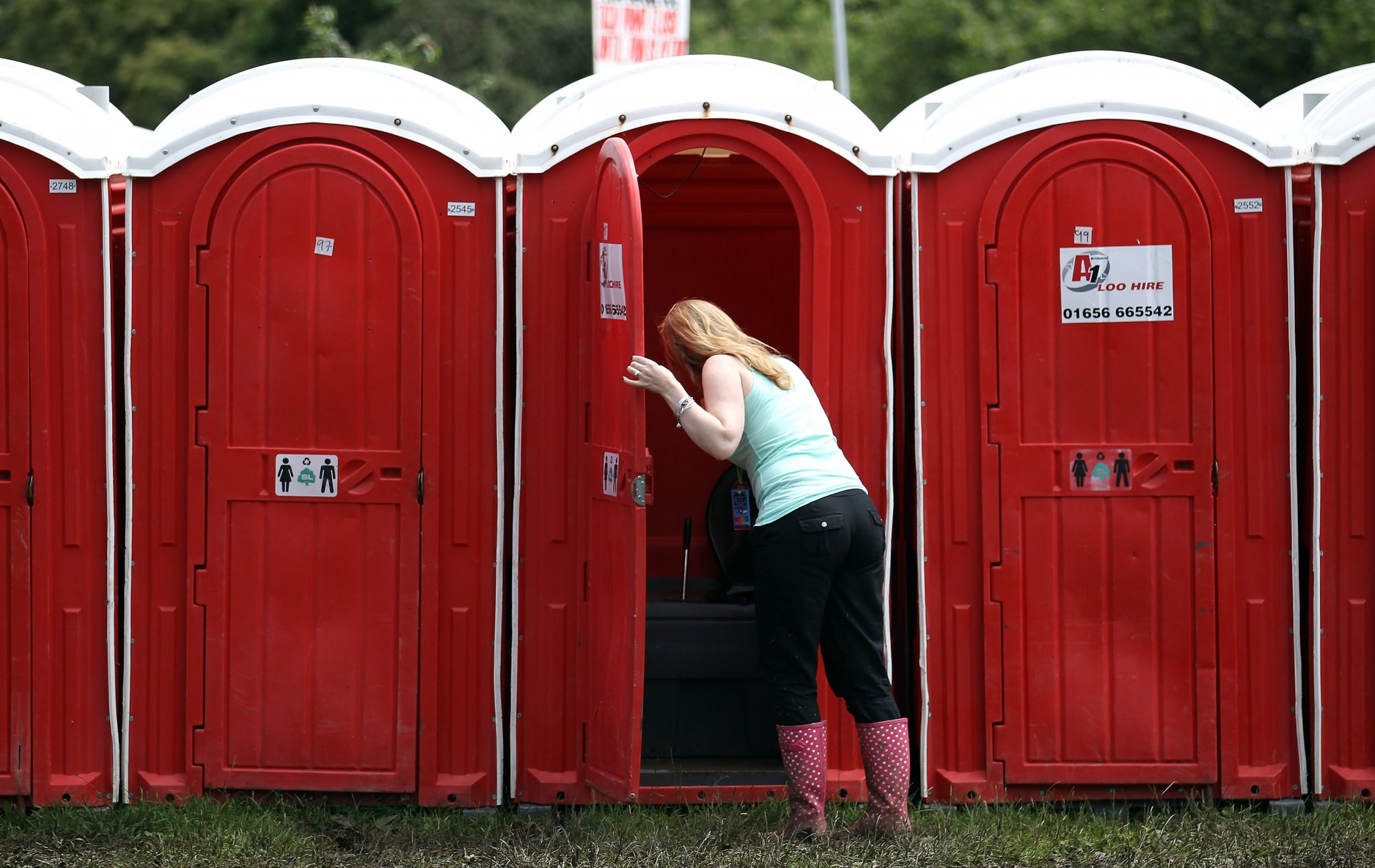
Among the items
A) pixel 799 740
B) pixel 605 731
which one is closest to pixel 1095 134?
pixel 799 740

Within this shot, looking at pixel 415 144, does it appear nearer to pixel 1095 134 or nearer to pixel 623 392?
pixel 623 392

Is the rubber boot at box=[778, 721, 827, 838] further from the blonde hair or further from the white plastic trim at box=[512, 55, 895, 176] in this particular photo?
the white plastic trim at box=[512, 55, 895, 176]

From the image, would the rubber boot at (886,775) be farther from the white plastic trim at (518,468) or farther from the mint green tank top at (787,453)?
the white plastic trim at (518,468)

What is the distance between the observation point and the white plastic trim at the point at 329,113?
161 inches

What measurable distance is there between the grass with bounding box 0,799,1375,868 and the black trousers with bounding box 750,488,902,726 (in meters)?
0.41

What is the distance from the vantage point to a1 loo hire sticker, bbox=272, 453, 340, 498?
4.12 meters

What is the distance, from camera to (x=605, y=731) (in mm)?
3980

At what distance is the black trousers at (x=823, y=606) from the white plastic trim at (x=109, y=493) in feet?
6.68

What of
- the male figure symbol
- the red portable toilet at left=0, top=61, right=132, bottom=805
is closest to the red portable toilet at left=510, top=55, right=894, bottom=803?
the male figure symbol

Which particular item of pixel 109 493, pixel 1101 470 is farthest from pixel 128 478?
pixel 1101 470

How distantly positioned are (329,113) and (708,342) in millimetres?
1408

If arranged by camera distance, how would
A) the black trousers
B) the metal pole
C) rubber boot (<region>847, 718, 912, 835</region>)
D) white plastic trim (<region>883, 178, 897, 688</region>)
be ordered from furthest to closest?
the metal pole < white plastic trim (<region>883, 178, 897, 688</region>) < rubber boot (<region>847, 718, 912, 835</region>) < the black trousers

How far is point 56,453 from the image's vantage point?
4.14 metres

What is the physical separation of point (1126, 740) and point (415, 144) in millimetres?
2931
